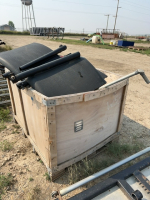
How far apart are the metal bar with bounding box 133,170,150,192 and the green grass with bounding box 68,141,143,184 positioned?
0.72 m

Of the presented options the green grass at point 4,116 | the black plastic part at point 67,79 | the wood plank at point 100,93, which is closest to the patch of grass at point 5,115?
the green grass at point 4,116

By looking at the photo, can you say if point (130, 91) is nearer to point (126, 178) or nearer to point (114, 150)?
point (114, 150)

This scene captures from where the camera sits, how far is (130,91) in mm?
5152

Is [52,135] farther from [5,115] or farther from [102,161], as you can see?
[5,115]

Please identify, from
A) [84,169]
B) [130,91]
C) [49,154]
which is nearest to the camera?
[49,154]

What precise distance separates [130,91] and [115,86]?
133 inches

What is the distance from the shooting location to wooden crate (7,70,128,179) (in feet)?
5.46

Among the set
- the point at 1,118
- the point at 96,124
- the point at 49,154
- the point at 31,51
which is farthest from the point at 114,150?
the point at 1,118

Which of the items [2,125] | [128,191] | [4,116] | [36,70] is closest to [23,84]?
[36,70]

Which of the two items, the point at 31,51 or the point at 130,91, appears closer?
the point at 31,51

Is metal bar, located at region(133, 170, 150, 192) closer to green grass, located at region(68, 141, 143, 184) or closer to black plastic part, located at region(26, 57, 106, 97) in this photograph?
green grass, located at region(68, 141, 143, 184)

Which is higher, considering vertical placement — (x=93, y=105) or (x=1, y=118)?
(x=93, y=105)

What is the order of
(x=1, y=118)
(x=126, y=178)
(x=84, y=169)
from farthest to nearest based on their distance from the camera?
1. (x=1, y=118)
2. (x=84, y=169)
3. (x=126, y=178)

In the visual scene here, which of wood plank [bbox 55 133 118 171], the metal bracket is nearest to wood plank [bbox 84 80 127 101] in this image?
the metal bracket
